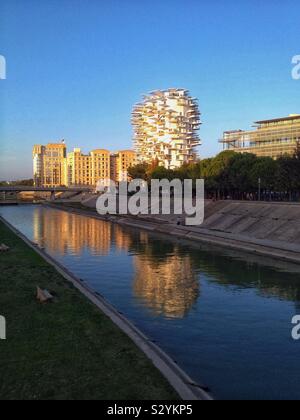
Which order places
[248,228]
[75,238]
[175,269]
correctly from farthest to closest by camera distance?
1. [75,238]
2. [248,228]
3. [175,269]

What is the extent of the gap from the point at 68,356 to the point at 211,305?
34.0ft

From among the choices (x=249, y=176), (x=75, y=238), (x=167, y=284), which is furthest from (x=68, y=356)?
(x=249, y=176)

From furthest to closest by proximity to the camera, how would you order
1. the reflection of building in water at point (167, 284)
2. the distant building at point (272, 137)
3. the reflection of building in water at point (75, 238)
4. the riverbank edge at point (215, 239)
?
the distant building at point (272, 137) → the reflection of building in water at point (75, 238) → the riverbank edge at point (215, 239) → the reflection of building in water at point (167, 284)

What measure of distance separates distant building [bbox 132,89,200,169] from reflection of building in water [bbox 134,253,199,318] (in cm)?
14059

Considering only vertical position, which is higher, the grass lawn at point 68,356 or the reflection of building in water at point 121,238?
the grass lawn at point 68,356

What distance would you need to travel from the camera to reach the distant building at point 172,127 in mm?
176250

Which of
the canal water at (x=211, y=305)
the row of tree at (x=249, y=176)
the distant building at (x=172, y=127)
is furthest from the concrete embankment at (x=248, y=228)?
the distant building at (x=172, y=127)

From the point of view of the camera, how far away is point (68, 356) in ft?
38.9

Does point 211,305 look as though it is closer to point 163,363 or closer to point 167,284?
point 167,284

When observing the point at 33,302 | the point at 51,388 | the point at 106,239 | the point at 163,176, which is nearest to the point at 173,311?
the point at 33,302

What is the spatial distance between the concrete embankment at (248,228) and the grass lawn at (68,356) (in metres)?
20.5

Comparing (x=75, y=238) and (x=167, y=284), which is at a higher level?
(x=167, y=284)

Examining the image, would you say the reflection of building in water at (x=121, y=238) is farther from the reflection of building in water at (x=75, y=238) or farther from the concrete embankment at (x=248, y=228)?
the concrete embankment at (x=248, y=228)
